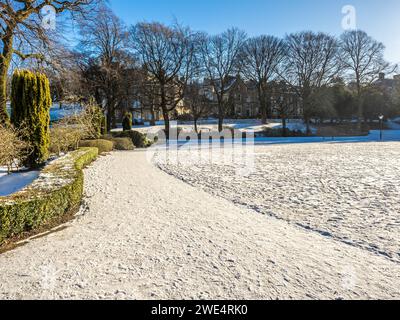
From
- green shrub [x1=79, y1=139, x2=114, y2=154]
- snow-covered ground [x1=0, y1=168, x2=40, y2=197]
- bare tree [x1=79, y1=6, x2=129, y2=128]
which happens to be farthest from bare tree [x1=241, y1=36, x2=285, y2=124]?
snow-covered ground [x1=0, y1=168, x2=40, y2=197]

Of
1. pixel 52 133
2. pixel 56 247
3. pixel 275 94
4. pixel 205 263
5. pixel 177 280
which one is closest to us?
pixel 177 280

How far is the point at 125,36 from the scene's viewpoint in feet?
97.7

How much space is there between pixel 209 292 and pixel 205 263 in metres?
0.64

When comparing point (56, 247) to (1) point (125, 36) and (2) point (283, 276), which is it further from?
(1) point (125, 36)

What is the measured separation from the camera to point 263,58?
123 ft

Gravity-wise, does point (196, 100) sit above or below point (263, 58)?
below

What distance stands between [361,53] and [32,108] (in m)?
42.0

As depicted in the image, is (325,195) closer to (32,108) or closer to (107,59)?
(32,108)

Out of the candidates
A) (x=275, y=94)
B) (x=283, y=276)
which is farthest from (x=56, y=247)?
(x=275, y=94)

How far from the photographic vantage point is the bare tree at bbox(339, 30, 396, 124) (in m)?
37.3

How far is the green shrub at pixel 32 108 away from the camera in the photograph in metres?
8.52

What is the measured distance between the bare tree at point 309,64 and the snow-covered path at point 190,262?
3412 centimetres

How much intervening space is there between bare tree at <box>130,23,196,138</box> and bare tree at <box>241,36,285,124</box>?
8.79 metres

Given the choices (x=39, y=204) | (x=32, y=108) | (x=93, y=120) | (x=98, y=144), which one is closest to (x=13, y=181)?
(x=32, y=108)
